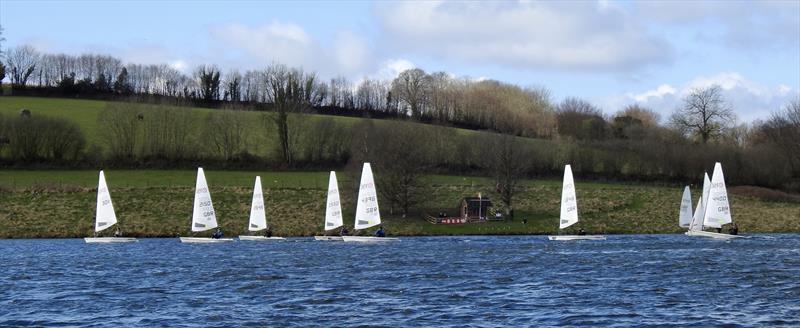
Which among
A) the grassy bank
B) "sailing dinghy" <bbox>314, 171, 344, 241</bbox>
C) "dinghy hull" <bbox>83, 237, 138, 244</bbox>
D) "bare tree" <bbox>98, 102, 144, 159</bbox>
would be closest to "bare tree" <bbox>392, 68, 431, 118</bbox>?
"bare tree" <bbox>98, 102, 144, 159</bbox>

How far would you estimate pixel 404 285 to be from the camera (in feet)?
145

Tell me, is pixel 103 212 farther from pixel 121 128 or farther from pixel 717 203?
pixel 121 128

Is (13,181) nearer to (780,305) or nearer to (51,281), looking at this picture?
(51,281)

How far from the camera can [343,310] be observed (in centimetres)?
3603

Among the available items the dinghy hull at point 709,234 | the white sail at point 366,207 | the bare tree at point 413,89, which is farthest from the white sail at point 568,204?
the bare tree at point 413,89

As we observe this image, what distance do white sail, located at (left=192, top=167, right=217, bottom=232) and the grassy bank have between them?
8.25m

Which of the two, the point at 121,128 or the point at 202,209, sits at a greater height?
the point at 121,128

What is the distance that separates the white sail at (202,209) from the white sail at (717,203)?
39207 millimetres

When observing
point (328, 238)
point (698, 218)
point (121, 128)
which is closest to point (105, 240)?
point (328, 238)

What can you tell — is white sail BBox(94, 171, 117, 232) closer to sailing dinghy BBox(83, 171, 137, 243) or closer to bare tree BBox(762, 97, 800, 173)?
sailing dinghy BBox(83, 171, 137, 243)

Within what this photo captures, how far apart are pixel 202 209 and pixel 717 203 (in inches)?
1600

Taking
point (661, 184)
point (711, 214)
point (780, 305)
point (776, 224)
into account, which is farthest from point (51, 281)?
point (661, 184)

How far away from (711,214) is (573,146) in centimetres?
Answer: 5600

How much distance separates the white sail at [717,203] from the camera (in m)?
78.9
